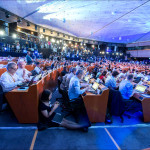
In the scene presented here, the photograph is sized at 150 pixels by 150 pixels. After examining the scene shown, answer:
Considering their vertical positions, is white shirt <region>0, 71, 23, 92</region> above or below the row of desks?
above

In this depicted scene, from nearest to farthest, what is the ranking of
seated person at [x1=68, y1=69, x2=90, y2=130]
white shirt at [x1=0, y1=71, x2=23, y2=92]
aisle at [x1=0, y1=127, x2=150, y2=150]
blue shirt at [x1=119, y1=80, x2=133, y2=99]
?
aisle at [x1=0, y1=127, x2=150, y2=150] < white shirt at [x1=0, y1=71, x2=23, y2=92] < seated person at [x1=68, y1=69, x2=90, y2=130] < blue shirt at [x1=119, y1=80, x2=133, y2=99]

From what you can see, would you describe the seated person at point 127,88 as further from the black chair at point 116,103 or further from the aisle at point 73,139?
the aisle at point 73,139

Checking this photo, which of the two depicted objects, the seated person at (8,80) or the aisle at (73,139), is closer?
the aisle at (73,139)

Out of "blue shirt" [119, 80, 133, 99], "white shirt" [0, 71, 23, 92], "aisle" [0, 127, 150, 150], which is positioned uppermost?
"white shirt" [0, 71, 23, 92]

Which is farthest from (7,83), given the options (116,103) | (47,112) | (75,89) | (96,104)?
(116,103)

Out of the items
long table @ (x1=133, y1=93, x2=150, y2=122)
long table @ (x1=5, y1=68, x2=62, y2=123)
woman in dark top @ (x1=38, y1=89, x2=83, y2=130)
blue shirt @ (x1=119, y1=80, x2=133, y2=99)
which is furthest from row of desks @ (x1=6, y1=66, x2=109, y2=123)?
long table @ (x1=133, y1=93, x2=150, y2=122)

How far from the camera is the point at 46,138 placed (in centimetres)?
219

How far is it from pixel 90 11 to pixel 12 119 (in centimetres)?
1168

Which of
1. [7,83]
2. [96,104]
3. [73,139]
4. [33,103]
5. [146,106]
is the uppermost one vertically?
[7,83]

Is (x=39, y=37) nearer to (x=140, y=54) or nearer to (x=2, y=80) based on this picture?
(x=2, y=80)

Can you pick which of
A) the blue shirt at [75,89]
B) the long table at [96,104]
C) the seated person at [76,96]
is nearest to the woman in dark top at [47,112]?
the seated person at [76,96]

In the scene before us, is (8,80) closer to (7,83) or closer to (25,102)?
(7,83)

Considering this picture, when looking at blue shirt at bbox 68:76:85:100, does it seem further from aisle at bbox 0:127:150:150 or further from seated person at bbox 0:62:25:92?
seated person at bbox 0:62:25:92

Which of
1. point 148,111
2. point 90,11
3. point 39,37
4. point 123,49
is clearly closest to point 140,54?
point 123,49
